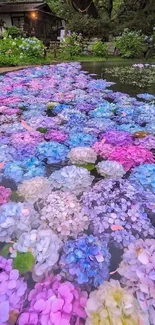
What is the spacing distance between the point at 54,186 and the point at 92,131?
152cm

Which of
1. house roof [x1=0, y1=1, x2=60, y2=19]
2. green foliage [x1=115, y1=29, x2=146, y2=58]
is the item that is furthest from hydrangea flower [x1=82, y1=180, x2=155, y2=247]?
house roof [x1=0, y1=1, x2=60, y2=19]

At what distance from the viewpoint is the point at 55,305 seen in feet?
4.43

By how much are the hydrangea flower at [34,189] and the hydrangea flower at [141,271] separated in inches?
38.9

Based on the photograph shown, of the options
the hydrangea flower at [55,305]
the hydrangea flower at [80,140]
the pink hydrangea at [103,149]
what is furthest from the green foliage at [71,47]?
the hydrangea flower at [55,305]

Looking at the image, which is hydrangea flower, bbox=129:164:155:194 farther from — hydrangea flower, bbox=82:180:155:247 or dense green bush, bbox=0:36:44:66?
dense green bush, bbox=0:36:44:66

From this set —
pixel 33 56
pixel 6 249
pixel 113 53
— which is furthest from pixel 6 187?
pixel 113 53

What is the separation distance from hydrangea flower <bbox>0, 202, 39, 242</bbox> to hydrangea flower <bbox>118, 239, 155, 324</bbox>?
80cm

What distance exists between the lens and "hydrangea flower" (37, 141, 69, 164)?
2998 millimetres

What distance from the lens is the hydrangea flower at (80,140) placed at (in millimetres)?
3320

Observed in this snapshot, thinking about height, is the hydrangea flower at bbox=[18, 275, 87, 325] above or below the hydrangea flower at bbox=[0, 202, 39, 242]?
below

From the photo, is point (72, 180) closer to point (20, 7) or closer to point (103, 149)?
point (103, 149)

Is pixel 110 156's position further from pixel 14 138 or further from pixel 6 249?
pixel 6 249

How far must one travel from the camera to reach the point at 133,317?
4.32 feet

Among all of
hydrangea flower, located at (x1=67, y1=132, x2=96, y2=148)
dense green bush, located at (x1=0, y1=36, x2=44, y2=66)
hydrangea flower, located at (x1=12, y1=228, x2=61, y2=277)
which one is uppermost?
dense green bush, located at (x1=0, y1=36, x2=44, y2=66)
